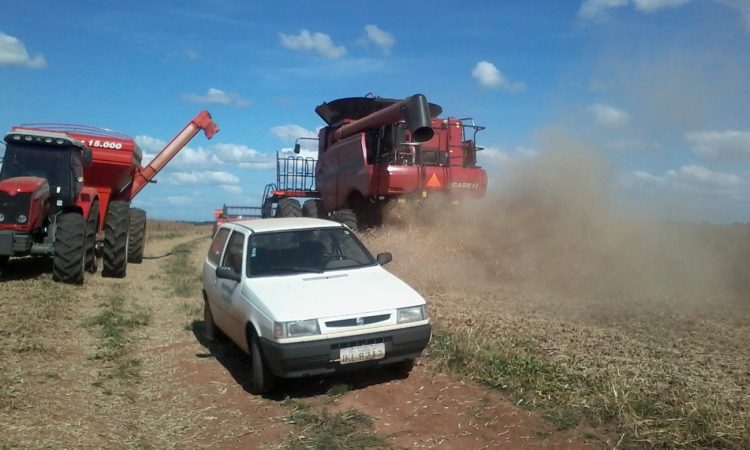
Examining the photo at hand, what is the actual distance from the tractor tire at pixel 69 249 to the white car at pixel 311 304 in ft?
17.0

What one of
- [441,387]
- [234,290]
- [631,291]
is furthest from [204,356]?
[631,291]

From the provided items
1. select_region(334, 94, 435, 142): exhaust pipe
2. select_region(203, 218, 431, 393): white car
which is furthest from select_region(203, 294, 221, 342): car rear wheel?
select_region(334, 94, 435, 142): exhaust pipe

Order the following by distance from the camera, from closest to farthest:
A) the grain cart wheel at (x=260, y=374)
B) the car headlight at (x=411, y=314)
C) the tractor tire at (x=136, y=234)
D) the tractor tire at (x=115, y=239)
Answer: the grain cart wheel at (x=260, y=374), the car headlight at (x=411, y=314), the tractor tire at (x=115, y=239), the tractor tire at (x=136, y=234)

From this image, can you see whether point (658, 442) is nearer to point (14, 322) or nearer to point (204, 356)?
point (204, 356)

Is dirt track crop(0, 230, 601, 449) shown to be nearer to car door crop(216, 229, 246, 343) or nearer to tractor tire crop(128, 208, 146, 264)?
car door crop(216, 229, 246, 343)

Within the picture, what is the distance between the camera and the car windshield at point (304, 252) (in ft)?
23.5

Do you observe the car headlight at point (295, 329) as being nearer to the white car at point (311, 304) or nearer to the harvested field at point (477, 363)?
the white car at point (311, 304)

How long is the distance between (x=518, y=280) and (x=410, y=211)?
289cm

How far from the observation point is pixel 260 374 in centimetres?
625

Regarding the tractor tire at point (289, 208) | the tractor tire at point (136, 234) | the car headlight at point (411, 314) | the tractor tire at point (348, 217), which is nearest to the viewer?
the car headlight at point (411, 314)

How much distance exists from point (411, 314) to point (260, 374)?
1560 millimetres

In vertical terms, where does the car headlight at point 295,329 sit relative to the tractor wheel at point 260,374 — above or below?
above

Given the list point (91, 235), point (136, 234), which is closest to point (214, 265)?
point (91, 235)

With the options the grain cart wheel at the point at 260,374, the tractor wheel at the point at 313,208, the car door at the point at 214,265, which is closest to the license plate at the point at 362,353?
the grain cart wheel at the point at 260,374
